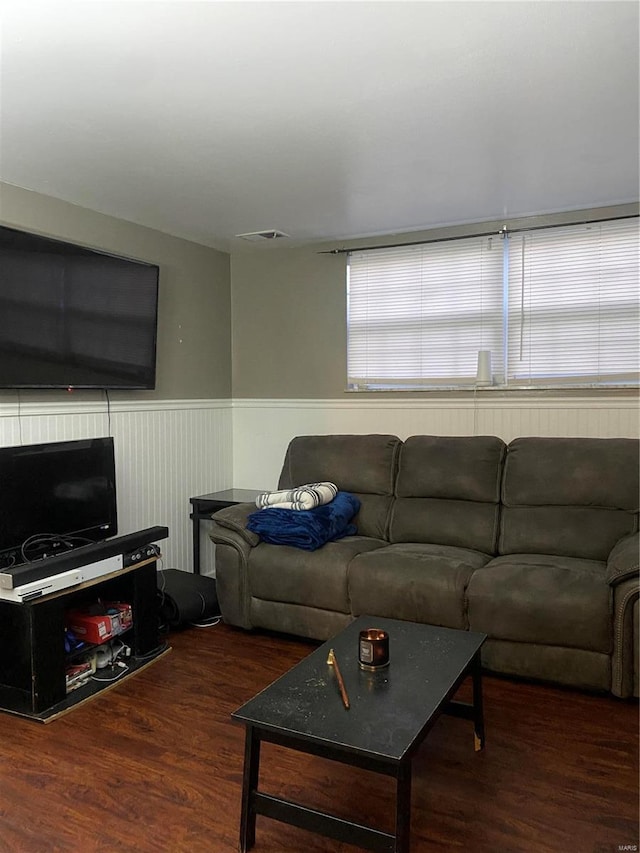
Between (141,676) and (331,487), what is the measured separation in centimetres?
136

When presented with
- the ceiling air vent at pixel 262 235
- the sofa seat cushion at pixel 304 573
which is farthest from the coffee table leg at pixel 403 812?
the ceiling air vent at pixel 262 235

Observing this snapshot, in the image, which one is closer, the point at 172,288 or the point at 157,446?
the point at 157,446

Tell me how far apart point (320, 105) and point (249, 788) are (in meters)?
2.19

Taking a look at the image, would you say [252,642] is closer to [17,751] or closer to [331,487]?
[331,487]

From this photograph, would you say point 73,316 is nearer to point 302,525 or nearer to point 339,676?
point 302,525

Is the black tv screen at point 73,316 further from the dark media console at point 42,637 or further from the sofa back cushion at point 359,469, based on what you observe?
the sofa back cushion at point 359,469

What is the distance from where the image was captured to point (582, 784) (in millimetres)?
2104

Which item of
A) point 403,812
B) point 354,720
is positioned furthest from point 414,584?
point 403,812

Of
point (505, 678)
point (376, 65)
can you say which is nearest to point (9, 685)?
point (505, 678)

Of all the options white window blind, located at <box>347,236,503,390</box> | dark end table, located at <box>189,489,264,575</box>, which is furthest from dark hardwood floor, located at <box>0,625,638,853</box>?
white window blind, located at <box>347,236,503,390</box>

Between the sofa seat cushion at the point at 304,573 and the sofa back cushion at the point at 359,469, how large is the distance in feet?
0.92

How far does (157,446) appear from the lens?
398 cm

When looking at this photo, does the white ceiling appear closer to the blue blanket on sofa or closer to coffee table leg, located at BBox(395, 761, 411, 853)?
the blue blanket on sofa

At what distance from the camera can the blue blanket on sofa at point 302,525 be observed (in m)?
3.31
